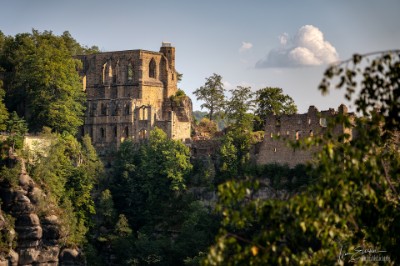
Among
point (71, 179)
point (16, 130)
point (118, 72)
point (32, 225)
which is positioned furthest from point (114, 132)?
point (32, 225)

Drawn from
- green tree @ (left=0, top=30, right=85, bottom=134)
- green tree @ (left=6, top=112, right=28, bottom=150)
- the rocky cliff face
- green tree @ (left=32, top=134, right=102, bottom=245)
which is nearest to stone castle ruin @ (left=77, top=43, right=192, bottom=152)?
green tree @ (left=0, top=30, right=85, bottom=134)

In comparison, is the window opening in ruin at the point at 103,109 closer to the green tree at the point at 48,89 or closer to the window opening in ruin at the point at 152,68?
the green tree at the point at 48,89

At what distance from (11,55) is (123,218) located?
61.7 feet

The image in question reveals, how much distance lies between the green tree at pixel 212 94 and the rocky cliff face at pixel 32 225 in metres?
17.1

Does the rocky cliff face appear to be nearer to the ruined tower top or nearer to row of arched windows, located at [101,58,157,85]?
row of arched windows, located at [101,58,157,85]

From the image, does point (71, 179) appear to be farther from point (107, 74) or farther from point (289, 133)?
point (289, 133)

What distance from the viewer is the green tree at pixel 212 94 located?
7644 cm

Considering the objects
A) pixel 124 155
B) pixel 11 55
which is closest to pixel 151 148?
pixel 124 155

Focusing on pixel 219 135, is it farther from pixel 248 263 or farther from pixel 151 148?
pixel 248 263

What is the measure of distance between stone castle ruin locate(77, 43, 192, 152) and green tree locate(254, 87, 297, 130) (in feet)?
19.0

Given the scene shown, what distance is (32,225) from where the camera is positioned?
65188 millimetres

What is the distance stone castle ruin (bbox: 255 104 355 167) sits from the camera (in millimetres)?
62375

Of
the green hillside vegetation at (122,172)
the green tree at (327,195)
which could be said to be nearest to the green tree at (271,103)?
the green hillside vegetation at (122,172)

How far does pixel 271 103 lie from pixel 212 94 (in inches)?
354
